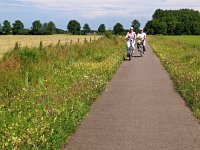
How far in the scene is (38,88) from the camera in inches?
460

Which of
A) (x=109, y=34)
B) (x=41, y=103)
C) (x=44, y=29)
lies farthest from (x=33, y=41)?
(x=44, y=29)

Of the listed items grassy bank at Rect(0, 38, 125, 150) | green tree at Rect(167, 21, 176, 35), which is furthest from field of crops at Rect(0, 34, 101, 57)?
green tree at Rect(167, 21, 176, 35)

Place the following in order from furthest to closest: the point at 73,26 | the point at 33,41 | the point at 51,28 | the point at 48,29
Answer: the point at 73,26
the point at 48,29
the point at 51,28
the point at 33,41

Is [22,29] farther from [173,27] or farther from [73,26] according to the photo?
[173,27]

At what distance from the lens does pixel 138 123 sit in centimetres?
911

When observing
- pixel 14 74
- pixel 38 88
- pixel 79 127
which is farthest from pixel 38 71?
pixel 79 127

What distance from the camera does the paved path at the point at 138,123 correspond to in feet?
24.8

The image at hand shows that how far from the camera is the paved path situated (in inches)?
298

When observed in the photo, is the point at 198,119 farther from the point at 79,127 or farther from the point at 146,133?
the point at 79,127

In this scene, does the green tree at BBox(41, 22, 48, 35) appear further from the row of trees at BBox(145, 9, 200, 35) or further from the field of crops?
the field of crops

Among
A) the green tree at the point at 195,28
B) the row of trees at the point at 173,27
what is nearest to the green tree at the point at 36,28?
the row of trees at the point at 173,27

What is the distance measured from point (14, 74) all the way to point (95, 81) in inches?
90.5

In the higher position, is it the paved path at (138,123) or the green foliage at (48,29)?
the paved path at (138,123)

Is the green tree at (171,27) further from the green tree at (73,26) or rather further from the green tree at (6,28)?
the green tree at (6,28)
